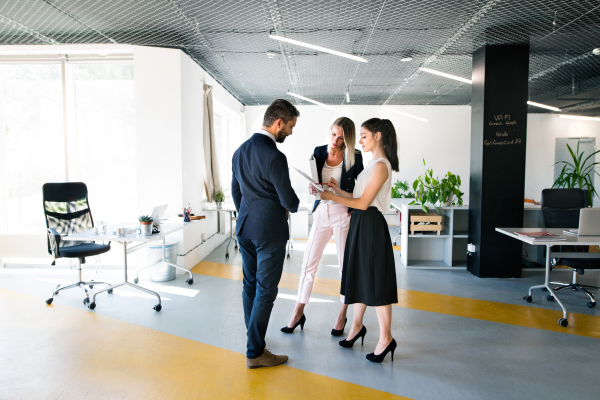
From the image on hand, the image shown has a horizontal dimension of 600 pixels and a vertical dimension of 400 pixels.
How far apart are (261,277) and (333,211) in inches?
33.9

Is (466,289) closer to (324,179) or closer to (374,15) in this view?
(324,179)

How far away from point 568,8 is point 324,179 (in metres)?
3.41

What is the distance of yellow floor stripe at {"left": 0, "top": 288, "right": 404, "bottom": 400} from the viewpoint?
7.45ft

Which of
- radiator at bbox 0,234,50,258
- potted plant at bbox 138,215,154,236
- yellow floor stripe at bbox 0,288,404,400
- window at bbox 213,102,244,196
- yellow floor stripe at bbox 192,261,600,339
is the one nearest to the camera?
yellow floor stripe at bbox 0,288,404,400

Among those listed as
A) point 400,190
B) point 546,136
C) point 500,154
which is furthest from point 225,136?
point 546,136

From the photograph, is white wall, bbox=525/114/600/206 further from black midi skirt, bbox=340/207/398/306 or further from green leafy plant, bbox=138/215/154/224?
green leafy plant, bbox=138/215/154/224

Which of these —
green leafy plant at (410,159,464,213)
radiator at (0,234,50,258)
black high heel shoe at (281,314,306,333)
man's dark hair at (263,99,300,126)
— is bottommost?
black high heel shoe at (281,314,306,333)

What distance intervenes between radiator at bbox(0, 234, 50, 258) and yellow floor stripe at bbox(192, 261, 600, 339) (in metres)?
3.55

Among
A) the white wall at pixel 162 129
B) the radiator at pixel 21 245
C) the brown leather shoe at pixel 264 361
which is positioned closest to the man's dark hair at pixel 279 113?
the brown leather shoe at pixel 264 361

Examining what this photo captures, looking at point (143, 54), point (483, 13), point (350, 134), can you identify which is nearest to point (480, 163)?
point (483, 13)

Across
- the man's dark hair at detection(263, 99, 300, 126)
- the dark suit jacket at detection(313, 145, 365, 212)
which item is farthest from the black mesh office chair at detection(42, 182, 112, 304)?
the man's dark hair at detection(263, 99, 300, 126)

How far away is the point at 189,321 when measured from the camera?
340cm

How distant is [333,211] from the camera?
298 cm

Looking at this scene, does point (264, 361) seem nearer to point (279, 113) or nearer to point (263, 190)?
point (263, 190)
